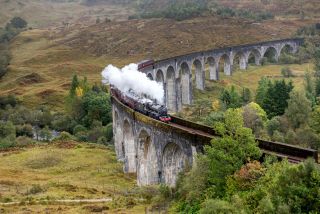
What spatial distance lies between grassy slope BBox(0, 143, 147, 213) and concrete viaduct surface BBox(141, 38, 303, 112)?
21872 mm

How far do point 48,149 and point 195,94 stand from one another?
1662 inches

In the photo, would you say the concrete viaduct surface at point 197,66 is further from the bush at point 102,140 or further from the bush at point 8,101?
the bush at point 8,101

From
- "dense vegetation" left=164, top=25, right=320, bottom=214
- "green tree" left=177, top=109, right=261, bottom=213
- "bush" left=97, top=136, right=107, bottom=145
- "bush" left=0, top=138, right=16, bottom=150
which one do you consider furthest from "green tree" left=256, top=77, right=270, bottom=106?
"green tree" left=177, top=109, right=261, bottom=213

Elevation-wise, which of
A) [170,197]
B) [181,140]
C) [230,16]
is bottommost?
[170,197]

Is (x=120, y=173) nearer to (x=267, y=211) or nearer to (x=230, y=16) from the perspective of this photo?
(x=267, y=211)

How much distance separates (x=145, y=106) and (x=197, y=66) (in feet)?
208

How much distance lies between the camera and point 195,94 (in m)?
106

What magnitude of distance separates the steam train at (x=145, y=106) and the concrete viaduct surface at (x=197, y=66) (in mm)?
26455

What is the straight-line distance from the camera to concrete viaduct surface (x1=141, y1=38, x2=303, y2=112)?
94.6 meters

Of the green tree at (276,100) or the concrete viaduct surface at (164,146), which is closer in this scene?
the concrete viaduct surface at (164,146)

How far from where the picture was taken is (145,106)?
49.5 meters

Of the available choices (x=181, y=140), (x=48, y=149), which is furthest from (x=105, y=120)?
(x=181, y=140)

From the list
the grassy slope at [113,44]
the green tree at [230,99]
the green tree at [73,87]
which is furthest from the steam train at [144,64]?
the grassy slope at [113,44]

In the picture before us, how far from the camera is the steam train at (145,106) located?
46.6 meters
